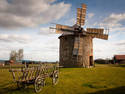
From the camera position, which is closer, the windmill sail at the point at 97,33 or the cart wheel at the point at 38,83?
the cart wheel at the point at 38,83

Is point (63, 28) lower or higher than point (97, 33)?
higher

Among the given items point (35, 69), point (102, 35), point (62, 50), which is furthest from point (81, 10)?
point (35, 69)

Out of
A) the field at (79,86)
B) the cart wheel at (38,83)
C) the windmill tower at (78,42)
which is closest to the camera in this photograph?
the cart wheel at (38,83)

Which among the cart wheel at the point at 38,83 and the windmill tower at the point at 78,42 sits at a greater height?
the windmill tower at the point at 78,42

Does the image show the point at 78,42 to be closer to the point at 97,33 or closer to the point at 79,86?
the point at 97,33

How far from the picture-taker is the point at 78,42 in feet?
66.6

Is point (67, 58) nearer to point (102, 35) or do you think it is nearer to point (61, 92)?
point (102, 35)

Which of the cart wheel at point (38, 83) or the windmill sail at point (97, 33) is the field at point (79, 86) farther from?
the windmill sail at point (97, 33)

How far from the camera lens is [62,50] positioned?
72.6ft

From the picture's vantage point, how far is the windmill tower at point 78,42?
20.3 meters

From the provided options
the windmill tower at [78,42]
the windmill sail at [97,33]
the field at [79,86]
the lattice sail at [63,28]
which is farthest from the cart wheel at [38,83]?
the windmill sail at [97,33]

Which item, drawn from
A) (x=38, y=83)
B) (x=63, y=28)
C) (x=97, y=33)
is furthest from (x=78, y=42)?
(x=38, y=83)

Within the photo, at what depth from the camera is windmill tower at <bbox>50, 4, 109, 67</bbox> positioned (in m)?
20.3

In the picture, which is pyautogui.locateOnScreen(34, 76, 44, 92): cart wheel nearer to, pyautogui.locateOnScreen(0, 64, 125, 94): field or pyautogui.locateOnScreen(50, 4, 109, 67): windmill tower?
pyautogui.locateOnScreen(0, 64, 125, 94): field
